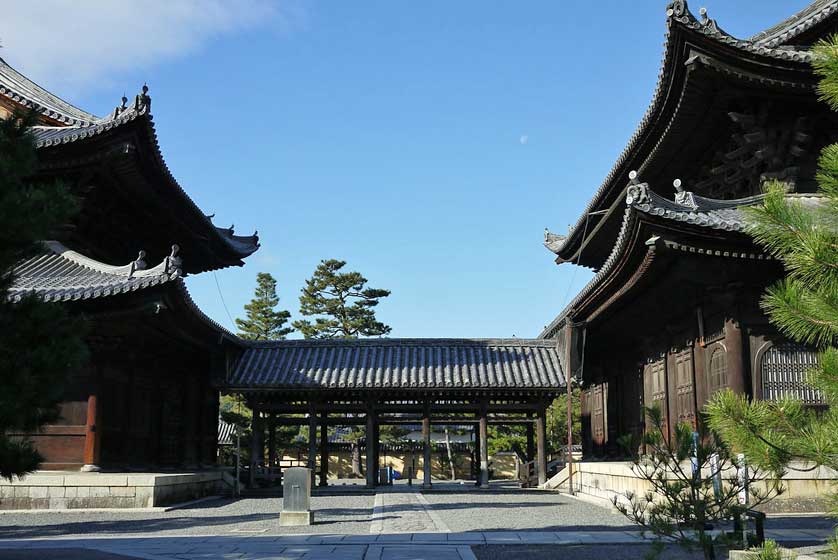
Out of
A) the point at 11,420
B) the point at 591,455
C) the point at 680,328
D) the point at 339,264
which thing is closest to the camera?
the point at 11,420

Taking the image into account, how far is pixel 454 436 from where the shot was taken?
4488 cm

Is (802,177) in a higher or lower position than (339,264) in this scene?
lower

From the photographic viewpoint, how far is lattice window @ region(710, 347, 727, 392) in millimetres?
14656

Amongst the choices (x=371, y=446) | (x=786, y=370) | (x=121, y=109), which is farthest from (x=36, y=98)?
(x=786, y=370)

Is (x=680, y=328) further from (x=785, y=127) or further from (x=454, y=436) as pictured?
(x=454, y=436)

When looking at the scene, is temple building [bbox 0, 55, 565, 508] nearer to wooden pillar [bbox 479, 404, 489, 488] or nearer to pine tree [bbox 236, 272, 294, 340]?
wooden pillar [bbox 479, 404, 489, 488]

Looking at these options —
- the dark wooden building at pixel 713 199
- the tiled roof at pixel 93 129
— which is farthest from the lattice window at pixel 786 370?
the tiled roof at pixel 93 129

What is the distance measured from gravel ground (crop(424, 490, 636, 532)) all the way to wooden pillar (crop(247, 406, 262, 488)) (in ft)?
16.5

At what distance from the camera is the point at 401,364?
24703mm

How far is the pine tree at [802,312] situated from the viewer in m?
6.07

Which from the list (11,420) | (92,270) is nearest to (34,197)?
(11,420)

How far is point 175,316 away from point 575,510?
10.1 meters

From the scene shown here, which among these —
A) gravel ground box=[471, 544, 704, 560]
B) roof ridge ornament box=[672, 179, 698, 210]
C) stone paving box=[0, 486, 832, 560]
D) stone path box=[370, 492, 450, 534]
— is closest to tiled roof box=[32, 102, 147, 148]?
stone paving box=[0, 486, 832, 560]

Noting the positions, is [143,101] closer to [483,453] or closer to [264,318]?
[483,453]
